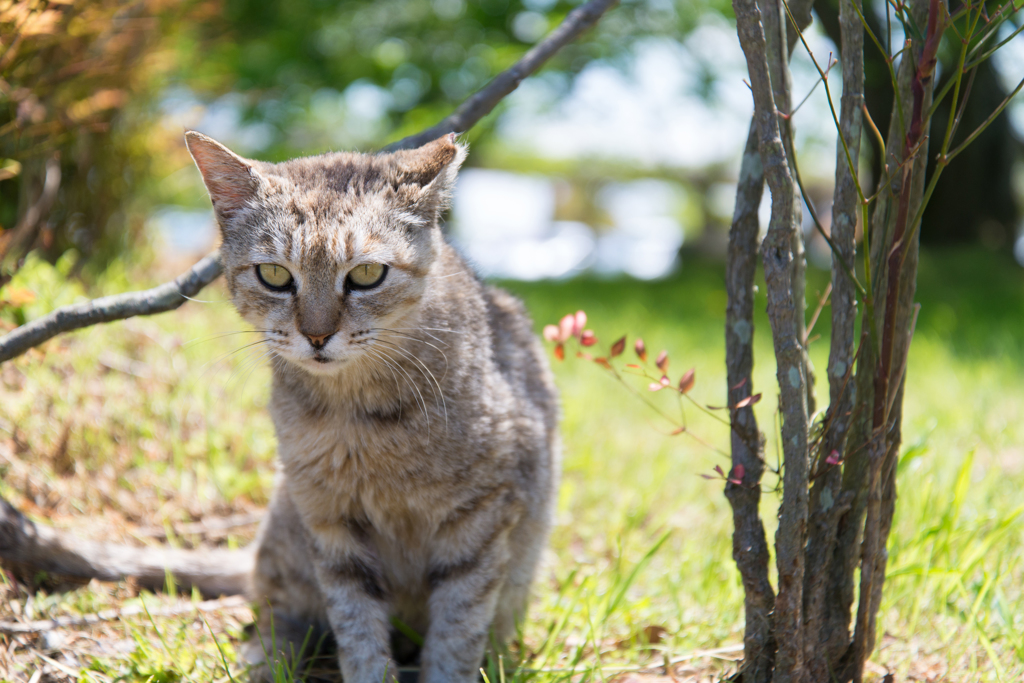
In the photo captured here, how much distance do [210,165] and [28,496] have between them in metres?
1.56

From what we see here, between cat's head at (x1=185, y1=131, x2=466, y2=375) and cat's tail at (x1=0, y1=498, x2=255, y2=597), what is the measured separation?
954 millimetres

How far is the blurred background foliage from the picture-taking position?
3.86m

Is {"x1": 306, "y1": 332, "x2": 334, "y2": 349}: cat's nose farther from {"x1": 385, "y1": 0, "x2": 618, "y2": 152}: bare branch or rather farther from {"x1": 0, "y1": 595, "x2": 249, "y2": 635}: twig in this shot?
{"x1": 0, "y1": 595, "x2": 249, "y2": 635}: twig

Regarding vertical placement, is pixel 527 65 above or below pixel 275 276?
above

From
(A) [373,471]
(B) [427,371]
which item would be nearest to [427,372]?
(B) [427,371]

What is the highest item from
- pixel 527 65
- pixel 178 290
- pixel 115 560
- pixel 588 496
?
pixel 527 65

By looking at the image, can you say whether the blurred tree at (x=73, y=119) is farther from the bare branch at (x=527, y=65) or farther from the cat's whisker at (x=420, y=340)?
the cat's whisker at (x=420, y=340)

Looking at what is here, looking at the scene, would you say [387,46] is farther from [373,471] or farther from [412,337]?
[373,471]

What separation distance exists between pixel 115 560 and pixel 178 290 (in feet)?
3.21

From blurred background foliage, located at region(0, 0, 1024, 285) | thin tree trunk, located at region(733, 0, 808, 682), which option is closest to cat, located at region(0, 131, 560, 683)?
thin tree trunk, located at region(733, 0, 808, 682)

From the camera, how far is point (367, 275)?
187 centimetres

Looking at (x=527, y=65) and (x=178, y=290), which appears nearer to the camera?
(x=178, y=290)

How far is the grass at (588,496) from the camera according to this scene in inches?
79.2

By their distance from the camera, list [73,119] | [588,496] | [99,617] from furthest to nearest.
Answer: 1. [73,119]
2. [588,496]
3. [99,617]
